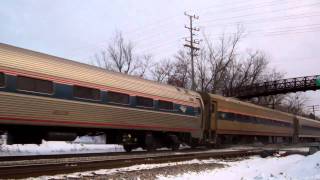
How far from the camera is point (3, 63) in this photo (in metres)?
13.0

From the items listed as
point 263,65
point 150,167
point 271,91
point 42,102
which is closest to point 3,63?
point 42,102

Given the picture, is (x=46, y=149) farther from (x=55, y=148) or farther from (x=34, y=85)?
(x=34, y=85)

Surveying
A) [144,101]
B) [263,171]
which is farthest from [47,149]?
[263,171]

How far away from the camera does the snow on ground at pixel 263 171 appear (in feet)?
41.0

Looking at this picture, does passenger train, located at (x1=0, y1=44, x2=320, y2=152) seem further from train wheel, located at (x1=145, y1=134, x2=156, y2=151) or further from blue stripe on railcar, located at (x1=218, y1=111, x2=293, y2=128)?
blue stripe on railcar, located at (x1=218, y1=111, x2=293, y2=128)

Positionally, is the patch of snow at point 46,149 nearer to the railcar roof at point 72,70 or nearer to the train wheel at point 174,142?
the train wheel at point 174,142

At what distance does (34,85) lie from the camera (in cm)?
1400

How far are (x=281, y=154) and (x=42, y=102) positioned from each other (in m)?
13.2

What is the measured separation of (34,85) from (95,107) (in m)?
3.12

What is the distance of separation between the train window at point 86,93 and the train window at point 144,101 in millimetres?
2835

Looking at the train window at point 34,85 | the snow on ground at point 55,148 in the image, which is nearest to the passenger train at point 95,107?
the train window at point 34,85

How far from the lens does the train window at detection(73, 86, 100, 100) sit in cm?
1570

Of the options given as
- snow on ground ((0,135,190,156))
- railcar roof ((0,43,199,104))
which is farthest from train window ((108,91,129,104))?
snow on ground ((0,135,190,156))

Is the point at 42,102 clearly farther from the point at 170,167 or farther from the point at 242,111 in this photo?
the point at 242,111
